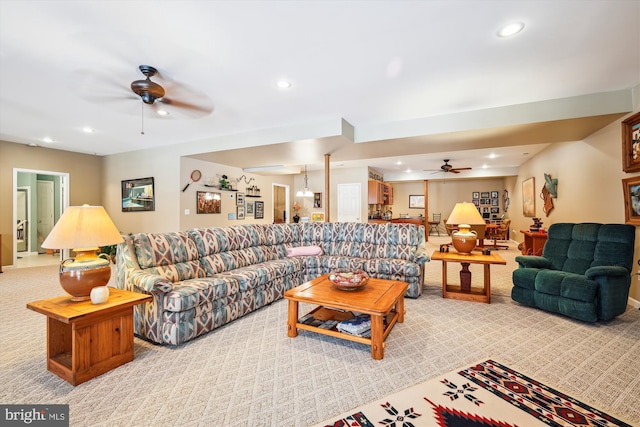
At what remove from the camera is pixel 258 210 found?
8172mm

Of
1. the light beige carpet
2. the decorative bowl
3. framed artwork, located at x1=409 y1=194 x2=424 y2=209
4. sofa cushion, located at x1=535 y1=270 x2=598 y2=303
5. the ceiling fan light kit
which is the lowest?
the light beige carpet

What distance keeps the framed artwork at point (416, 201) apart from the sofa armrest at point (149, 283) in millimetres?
11181

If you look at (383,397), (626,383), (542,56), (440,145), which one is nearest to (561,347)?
(626,383)

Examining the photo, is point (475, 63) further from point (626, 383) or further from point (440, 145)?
point (626, 383)

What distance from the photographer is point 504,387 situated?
6.02ft

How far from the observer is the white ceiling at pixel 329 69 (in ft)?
6.60

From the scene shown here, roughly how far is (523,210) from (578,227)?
16.9 feet

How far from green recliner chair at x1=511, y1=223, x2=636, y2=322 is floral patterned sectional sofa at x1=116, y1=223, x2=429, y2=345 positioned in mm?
1246

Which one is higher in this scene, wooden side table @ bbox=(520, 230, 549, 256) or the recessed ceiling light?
the recessed ceiling light

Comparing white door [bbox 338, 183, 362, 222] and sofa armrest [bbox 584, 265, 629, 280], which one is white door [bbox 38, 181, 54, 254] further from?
sofa armrest [bbox 584, 265, 629, 280]

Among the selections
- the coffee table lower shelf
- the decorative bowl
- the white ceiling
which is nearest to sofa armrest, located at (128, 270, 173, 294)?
the coffee table lower shelf

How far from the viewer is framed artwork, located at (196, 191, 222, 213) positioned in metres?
6.28

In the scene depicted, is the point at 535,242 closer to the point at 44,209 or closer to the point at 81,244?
the point at 81,244

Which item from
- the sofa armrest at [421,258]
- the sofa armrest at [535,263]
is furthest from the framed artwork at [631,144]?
the sofa armrest at [421,258]
